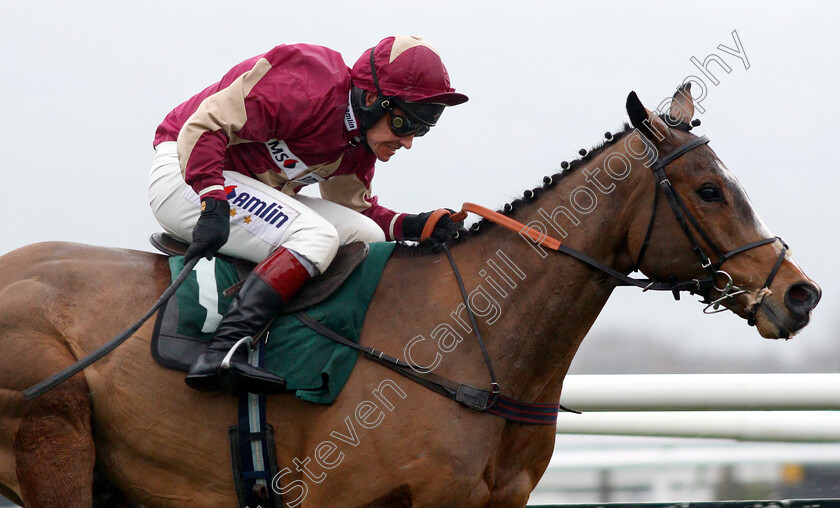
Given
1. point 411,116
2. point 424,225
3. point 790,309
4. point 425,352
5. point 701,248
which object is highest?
point 411,116

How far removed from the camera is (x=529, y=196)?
315cm

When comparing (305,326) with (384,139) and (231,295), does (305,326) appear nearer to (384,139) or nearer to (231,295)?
(231,295)

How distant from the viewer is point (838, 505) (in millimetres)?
4605

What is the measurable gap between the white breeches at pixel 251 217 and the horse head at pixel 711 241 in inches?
42.7

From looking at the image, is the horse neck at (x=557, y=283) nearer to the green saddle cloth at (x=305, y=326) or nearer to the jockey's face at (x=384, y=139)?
the green saddle cloth at (x=305, y=326)

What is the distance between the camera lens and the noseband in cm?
283

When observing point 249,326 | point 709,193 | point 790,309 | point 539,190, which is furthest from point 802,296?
point 249,326

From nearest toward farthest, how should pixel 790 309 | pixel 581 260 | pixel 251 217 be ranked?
pixel 790 309 < pixel 581 260 < pixel 251 217

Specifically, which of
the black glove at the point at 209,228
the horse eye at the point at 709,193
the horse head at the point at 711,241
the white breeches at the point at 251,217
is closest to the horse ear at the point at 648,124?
the horse head at the point at 711,241

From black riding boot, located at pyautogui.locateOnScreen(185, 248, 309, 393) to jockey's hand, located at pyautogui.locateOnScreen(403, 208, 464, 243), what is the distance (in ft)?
2.11

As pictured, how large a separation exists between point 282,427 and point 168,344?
0.48 m

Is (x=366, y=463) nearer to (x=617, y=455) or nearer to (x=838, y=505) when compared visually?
(x=617, y=455)

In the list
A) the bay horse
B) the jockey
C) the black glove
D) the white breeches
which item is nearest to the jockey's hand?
the jockey

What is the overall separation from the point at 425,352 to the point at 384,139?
84 centimetres
